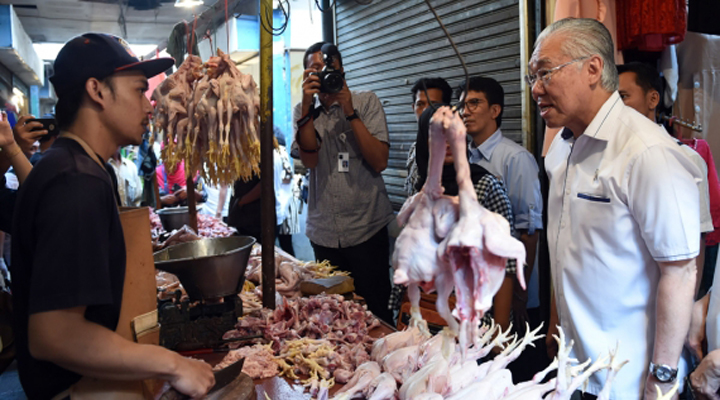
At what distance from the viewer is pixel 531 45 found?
432 centimetres

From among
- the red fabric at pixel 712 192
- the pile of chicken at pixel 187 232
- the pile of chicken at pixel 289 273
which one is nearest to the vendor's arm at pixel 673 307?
the red fabric at pixel 712 192

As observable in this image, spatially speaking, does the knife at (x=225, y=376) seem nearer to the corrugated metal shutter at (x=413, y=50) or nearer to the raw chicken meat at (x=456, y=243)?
the raw chicken meat at (x=456, y=243)

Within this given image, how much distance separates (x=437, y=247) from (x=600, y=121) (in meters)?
1.13

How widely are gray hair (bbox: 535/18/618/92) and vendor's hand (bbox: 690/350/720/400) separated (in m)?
1.13

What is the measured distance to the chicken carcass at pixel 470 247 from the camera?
128cm

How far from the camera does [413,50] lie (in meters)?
5.86

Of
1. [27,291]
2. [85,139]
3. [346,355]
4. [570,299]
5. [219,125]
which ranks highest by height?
[219,125]

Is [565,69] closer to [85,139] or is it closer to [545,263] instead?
[85,139]

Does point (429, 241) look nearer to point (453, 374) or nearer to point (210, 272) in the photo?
point (453, 374)

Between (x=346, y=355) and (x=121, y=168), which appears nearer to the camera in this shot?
(x=346, y=355)

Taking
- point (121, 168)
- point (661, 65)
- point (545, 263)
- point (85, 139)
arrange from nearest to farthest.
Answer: point (85, 139) → point (661, 65) → point (545, 263) → point (121, 168)

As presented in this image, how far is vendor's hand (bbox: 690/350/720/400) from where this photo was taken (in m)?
1.92

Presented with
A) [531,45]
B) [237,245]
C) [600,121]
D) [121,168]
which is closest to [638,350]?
[600,121]

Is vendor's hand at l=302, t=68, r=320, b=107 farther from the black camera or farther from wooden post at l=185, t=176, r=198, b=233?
wooden post at l=185, t=176, r=198, b=233
